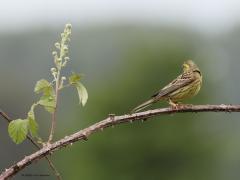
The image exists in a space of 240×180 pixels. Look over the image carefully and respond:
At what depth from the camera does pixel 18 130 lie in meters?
4.59

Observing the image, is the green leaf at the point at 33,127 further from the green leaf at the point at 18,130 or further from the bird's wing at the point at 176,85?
the bird's wing at the point at 176,85

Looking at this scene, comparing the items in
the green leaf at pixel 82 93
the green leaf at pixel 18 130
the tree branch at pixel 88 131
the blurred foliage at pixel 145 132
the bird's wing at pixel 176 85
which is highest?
the blurred foliage at pixel 145 132

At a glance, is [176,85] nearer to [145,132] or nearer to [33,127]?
[33,127]

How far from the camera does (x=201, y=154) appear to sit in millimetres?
53844

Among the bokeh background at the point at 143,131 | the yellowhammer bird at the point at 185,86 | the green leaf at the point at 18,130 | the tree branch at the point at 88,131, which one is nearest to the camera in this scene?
the tree branch at the point at 88,131

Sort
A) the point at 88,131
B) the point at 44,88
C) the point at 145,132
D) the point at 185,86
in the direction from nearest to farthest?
the point at 88,131, the point at 44,88, the point at 185,86, the point at 145,132

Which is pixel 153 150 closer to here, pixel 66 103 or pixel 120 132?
pixel 120 132

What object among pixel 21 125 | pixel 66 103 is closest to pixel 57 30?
pixel 66 103

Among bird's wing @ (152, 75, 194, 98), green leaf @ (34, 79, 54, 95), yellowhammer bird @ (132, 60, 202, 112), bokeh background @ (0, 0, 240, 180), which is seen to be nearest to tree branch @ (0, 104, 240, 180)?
green leaf @ (34, 79, 54, 95)

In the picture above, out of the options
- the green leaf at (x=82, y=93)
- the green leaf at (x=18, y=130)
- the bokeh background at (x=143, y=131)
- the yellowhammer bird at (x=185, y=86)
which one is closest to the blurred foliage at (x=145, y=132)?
the bokeh background at (x=143, y=131)

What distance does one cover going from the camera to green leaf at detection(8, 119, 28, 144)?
4566 millimetres

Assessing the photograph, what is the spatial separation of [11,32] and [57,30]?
253 inches

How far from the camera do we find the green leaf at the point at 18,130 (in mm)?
4566

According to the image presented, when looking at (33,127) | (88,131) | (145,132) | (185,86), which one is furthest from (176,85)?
(145,132)
